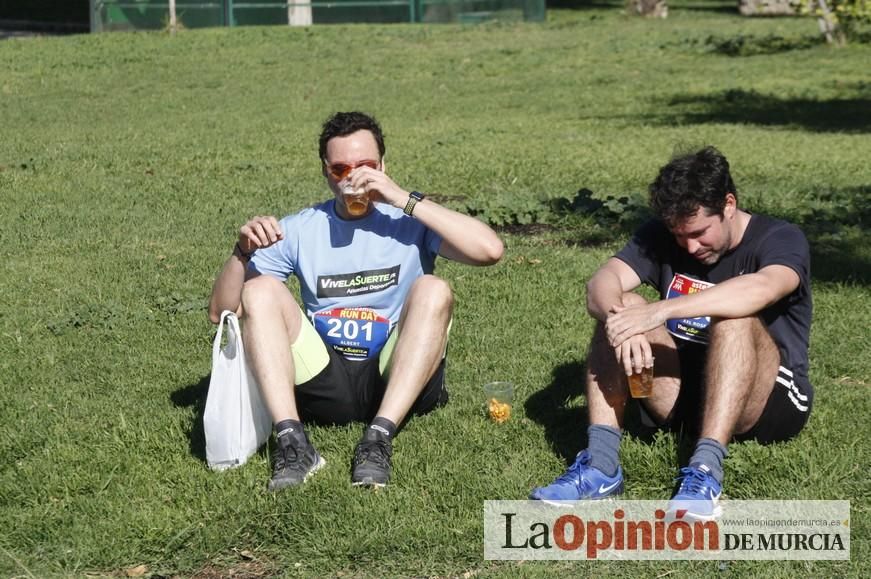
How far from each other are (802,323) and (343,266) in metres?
1.87

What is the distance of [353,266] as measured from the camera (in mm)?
5512

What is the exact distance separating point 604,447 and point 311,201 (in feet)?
20.2

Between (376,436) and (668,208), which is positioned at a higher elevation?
(668,208)

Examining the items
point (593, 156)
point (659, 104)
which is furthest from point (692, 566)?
point (659, 104)

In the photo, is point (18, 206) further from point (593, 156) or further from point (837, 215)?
point (837, 215)

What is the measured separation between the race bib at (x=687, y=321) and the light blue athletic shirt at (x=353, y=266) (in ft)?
3.23

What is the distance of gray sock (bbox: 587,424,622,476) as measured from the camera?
4.98 m

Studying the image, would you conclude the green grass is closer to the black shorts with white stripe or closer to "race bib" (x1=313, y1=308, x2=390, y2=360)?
the black shorts with white stripe

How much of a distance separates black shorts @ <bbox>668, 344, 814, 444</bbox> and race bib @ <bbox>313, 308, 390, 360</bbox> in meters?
1.26

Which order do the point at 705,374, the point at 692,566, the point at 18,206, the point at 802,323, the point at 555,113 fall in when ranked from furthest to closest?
the point at 555,113 → the point at 18,206 → the point at 802,323 → the point at 705,374 → the point at 692,566

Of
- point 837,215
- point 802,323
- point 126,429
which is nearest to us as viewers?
point 802,323

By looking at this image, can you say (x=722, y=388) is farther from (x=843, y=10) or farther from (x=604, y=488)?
(x=843, y=10)

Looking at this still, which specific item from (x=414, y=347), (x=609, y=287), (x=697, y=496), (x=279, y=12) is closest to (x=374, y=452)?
(x=414, y=347)

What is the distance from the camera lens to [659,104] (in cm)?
1789
